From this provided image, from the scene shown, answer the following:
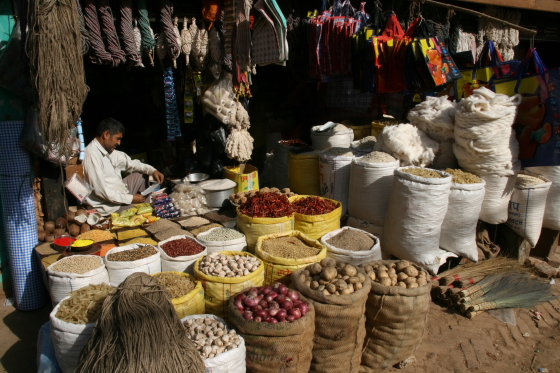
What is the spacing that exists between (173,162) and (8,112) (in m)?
2.62

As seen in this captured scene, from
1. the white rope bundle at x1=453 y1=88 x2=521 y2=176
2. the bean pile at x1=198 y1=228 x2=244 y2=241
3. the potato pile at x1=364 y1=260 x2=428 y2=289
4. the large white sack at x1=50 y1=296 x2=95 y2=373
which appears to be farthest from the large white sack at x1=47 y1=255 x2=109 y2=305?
the white rope bundle at x1=453 y1=88 x2=521 y2=176

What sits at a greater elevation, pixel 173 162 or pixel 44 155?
pixel 44 155

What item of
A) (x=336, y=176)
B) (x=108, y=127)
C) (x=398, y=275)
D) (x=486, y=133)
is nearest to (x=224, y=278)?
(x=398, y=275)

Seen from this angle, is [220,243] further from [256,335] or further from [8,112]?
[8,112]

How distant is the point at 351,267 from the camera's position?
2.78 meters

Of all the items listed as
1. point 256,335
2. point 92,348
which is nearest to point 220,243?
point 256,335

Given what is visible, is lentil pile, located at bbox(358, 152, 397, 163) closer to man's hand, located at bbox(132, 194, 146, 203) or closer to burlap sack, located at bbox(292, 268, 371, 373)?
burlap sack, located at bbox(292, 268, 371, 373)

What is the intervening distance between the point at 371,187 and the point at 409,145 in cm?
58

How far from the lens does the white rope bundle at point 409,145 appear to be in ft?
12.8

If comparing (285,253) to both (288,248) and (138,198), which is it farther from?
(138,198)

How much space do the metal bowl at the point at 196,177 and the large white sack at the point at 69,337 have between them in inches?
106

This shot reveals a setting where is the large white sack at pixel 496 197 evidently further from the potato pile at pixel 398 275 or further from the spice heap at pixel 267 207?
the spice heap at pixel 267 207

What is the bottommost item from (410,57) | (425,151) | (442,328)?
(442,328)

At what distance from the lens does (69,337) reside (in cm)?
236
